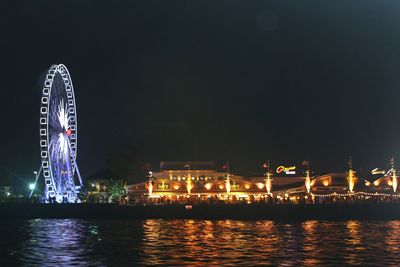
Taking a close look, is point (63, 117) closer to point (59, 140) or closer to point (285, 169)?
point (59, 140)

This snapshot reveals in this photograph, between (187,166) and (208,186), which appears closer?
(208,186)

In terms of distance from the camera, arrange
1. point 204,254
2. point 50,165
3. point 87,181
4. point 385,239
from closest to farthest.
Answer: point 204,254
point 385,239
point 50,165
point 87,181

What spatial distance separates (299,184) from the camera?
11912cm

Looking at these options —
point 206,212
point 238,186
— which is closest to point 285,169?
point 238,186

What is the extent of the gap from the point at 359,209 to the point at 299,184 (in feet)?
72.5

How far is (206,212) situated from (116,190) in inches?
1253

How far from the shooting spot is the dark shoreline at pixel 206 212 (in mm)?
94500

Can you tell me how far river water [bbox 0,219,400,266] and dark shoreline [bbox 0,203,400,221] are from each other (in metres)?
21.4

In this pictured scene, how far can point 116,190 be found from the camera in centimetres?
12331

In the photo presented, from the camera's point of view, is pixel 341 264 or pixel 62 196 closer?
pixel 341 264

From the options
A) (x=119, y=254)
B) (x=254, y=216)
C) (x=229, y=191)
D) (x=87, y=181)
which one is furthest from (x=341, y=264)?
(x=87, y=181)

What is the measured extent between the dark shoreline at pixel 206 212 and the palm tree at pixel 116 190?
19.1 m

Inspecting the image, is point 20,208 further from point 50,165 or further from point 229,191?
point 229,191

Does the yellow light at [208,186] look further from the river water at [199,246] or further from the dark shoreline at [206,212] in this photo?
the river water at [199,246]
